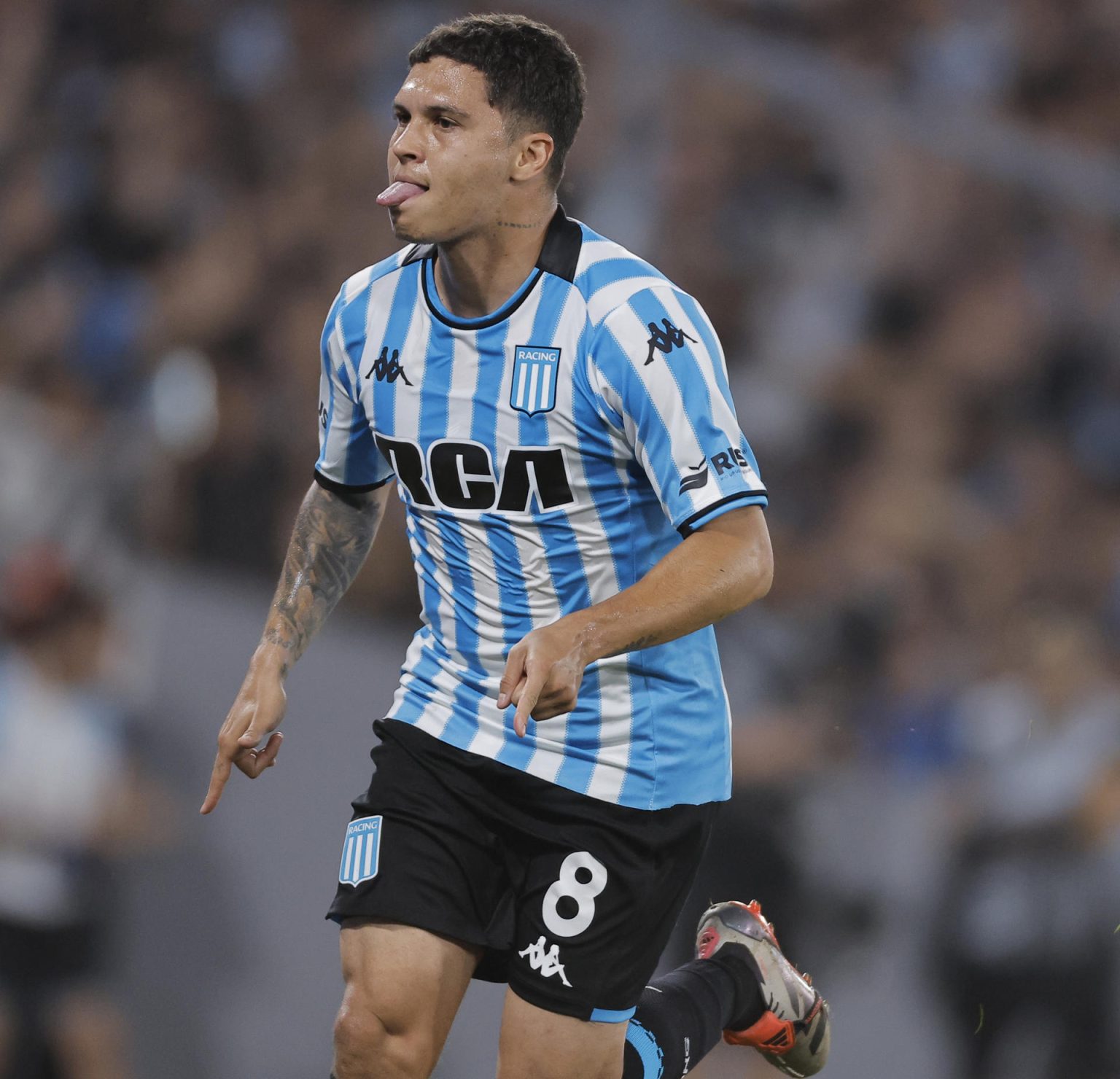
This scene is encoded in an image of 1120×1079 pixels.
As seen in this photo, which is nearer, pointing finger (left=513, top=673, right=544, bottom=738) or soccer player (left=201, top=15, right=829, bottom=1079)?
pointing finger (left=513, top=673, right=544, bottom=738)

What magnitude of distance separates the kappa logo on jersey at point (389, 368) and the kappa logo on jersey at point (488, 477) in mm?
110

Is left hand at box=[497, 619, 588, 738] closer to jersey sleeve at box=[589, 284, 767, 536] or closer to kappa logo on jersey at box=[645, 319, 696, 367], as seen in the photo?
jersey sleeve at box=[589, 284, 767, 536]

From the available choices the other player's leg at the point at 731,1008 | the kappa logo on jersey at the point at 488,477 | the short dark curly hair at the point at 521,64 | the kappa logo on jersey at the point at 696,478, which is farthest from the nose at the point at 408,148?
the other player's leg at the point at 731,1008

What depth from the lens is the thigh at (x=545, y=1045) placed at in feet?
8.98

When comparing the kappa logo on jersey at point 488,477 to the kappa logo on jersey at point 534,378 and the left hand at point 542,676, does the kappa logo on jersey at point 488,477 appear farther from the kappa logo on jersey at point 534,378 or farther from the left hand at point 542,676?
the left hand at point 542,676

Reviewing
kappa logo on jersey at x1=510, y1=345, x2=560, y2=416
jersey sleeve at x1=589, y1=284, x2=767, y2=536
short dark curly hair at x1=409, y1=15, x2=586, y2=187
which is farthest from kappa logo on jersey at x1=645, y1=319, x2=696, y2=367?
short dark curly hair at x1=409, y1=15, x2=586, y2=187

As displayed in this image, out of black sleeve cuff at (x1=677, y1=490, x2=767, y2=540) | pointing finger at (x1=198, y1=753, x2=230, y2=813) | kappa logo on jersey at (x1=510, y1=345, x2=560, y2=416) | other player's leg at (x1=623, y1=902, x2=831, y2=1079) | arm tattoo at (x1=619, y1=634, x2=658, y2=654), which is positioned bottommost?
other player's leg at (x1=623, y1=902, x2=831, y2=1079)

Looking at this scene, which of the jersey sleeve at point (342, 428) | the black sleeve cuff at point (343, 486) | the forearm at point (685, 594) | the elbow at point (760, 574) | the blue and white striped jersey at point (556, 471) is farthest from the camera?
the black sleeve cuff at point (343, 486)

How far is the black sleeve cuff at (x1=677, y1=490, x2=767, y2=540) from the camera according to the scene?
249cm

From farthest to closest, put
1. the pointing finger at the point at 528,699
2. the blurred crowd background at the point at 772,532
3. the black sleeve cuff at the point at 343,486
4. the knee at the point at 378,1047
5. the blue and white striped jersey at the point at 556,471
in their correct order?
the blurred crowd background at the point at 772,532 < the black sleeve cuff at the point at 343,486 < the knee at the point at 378,1047 < the blue and white striped jersey at the point at 556,471 < the pointing finger at the point at 528,699

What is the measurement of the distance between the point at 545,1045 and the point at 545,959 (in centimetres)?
15

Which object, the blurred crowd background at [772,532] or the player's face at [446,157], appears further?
the blurred crowd background at [772,532]

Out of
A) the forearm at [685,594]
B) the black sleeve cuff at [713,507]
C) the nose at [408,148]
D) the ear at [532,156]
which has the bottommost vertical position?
the forearm at [685,594]

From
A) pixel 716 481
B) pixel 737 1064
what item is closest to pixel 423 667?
pixel 716 481
